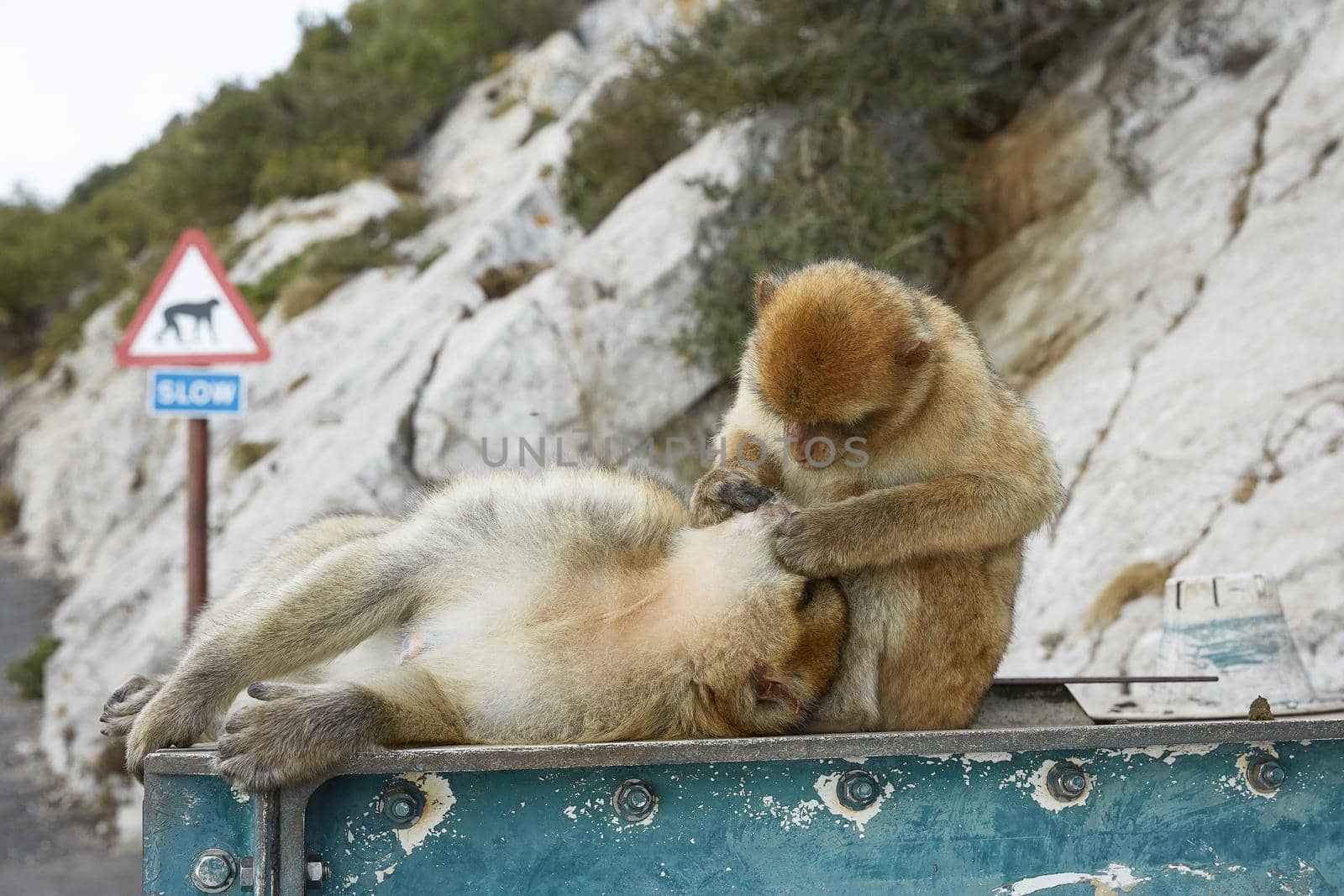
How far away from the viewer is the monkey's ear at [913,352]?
264 cm

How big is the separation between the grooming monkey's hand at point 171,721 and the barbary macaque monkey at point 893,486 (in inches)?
43.2

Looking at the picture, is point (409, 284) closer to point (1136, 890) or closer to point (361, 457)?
point (361, 457)

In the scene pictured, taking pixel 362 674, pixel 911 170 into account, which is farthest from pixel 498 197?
pixel 362 674

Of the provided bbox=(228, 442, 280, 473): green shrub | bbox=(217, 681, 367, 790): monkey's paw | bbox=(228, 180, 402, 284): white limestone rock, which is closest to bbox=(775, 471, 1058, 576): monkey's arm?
bbox=(217, 681, 367, 790): monkey's paw

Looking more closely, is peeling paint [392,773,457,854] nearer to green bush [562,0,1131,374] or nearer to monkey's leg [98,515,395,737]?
monkey's leg [98,515,395,737]

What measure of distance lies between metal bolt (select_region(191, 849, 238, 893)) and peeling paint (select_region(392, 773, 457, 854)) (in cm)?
26

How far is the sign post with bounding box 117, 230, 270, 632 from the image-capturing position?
6211mm

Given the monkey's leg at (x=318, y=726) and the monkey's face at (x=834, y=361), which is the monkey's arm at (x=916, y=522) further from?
the monkey's leg at (x=318, y=726)

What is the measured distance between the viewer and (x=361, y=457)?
882 centimetres

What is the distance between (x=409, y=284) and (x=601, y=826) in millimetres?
11201

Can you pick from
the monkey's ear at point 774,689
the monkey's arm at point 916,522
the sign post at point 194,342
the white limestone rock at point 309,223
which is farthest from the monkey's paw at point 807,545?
the white limestone rock at point 309,223

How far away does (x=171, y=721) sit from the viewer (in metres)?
2.28


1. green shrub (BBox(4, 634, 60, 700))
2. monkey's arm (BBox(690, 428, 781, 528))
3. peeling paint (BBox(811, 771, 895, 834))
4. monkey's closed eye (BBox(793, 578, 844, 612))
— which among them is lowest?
green shrub (BBox(4, 634, 60, 700))

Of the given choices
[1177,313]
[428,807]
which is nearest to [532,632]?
[428,807]
